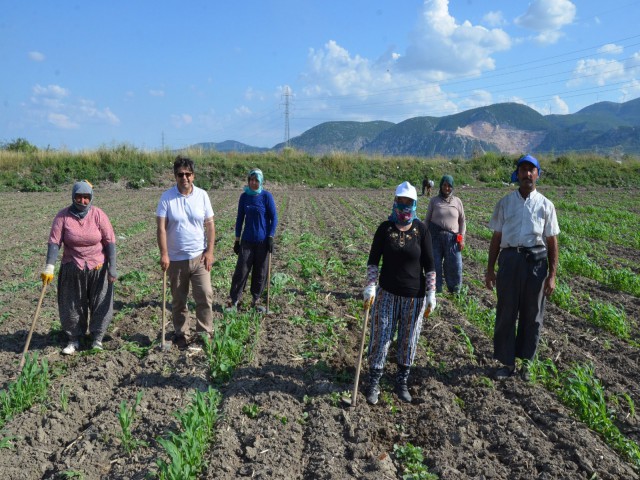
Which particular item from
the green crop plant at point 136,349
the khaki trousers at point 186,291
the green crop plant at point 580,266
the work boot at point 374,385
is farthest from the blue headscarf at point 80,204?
the green crop plant at point 580,266

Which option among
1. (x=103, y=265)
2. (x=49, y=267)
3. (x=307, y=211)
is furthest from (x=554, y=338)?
(x=307, y=211)

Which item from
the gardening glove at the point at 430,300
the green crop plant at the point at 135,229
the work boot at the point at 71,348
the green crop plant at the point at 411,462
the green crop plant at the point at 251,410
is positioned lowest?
the green crop plant at the point at 411,462

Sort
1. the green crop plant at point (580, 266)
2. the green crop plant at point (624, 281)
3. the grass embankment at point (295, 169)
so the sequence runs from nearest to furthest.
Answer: the green crop plant at point (624, 281)
the green crop plant at point (580, 266)
the grass embankment at point (295, 169)

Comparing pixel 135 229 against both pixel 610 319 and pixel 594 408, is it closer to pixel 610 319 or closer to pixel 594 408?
pixel 610 319

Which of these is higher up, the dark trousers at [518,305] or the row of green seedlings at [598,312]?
the dark trousers at [518,305]

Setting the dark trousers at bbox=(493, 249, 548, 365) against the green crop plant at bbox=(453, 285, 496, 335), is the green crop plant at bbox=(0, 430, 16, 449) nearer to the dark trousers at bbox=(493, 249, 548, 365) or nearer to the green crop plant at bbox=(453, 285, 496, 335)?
the dark trousers at bbox=(493, 249, 548, 365)

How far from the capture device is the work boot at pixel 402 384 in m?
4.56

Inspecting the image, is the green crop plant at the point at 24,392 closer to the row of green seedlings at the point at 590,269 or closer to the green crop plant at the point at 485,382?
the green crop plant at the point at 485,382

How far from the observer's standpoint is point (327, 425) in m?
4.02

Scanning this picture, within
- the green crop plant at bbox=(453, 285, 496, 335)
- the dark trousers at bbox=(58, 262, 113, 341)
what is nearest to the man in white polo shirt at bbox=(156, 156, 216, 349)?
the dark trousers at bbox=(58, 262, 113, 341)

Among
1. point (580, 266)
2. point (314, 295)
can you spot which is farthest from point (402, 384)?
point (580, 266)

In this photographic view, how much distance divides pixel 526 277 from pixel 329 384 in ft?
7.01

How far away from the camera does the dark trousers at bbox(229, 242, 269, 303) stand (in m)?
6.69

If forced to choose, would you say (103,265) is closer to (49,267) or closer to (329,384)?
(49,267)
